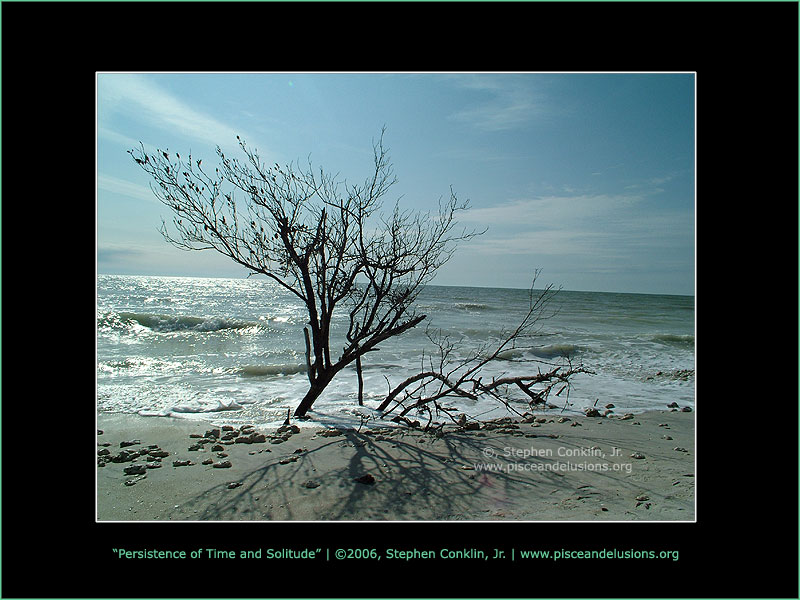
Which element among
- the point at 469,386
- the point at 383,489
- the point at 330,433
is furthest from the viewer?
the point at 469,386

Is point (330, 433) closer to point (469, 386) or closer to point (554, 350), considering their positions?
point (469, 386)

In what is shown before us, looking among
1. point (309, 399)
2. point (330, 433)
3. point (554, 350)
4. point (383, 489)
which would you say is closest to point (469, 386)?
point (309, 399)

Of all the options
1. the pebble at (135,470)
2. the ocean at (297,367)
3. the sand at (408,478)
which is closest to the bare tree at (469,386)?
the ocean at (297,367)

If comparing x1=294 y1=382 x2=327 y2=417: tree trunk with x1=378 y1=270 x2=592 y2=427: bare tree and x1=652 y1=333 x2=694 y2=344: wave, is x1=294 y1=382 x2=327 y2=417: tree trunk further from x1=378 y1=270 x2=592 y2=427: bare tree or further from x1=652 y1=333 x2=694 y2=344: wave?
x1=652 y1=333 x2=694 y2=344: wave

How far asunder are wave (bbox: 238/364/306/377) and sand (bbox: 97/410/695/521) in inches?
225

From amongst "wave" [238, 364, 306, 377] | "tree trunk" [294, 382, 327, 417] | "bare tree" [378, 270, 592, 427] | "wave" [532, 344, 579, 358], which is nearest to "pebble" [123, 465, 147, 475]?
"tree trunk" [294, 382, 327, 417]

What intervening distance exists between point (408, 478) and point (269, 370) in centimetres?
918

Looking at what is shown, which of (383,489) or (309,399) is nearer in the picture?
(383,489)

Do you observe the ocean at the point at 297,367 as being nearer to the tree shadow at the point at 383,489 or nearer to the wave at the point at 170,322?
the wave at the point at 170,322

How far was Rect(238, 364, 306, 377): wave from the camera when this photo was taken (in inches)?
468

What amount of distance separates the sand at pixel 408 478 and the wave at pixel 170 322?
56.0 ft

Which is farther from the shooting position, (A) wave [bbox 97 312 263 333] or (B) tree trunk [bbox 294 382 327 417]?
(A) wave [bbox 97 312 263 333]

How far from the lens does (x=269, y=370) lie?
40.9 ft
